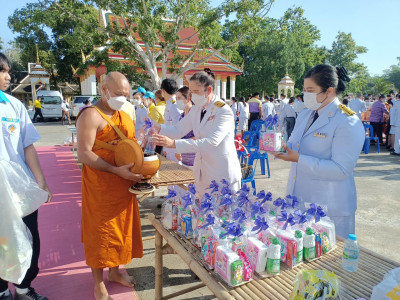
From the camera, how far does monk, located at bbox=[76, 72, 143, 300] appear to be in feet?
7.12

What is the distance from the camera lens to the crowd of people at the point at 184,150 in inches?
76.8

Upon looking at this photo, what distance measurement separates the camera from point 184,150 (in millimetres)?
2525

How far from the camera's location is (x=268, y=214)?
1812mm

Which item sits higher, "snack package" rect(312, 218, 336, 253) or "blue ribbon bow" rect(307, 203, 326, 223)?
"blue ribbon bow" rect(307, 203, 326, 223)

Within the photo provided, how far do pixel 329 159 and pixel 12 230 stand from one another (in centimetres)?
210

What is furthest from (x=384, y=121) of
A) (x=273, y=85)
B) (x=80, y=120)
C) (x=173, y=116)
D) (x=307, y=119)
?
(x=273, y=85)

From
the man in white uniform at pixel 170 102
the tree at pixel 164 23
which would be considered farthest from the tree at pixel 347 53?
the man in white uniform at pixel 170 102

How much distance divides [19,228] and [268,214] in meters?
1.57

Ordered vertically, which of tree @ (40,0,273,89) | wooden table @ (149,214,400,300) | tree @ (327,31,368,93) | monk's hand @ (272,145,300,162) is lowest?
wooden table @ (149,214,400,300)

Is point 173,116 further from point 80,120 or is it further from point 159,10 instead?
point 159,10

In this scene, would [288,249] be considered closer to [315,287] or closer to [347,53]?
[315,287]

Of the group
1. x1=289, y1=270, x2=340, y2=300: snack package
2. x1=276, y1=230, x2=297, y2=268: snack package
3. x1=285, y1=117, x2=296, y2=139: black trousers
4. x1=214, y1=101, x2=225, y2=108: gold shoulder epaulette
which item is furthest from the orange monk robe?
x1=285, y1=117, x2=296, y2=139: black trousers

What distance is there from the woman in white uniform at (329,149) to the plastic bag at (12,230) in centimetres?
175

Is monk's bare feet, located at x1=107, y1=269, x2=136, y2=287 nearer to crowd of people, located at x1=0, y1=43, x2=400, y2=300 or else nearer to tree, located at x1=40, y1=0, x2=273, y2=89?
crowd of people, located at x1=0, y1=43, x2=400, y2=300
